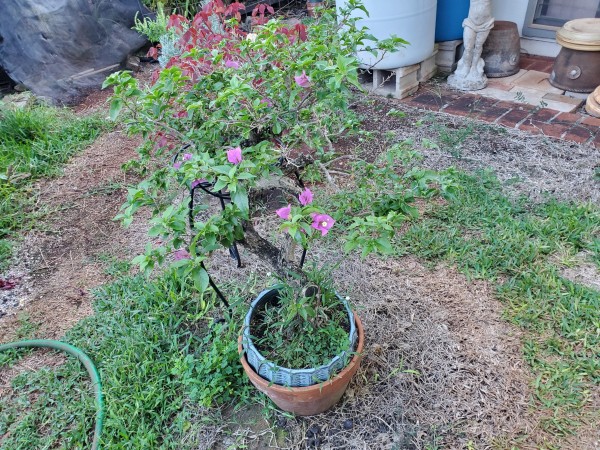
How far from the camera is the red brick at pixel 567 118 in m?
3.01

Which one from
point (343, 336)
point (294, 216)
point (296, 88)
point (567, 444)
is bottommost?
point (567, 444)

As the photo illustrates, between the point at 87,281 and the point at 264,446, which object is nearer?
the point at 264,446

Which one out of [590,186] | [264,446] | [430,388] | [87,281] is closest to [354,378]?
[430,388]

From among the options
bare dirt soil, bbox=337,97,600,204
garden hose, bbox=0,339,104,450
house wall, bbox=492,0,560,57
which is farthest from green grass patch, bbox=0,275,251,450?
house wall, bbox=492,0,560,57

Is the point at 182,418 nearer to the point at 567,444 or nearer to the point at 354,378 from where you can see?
the point at 354,378

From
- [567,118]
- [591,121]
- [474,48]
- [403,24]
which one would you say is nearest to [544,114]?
[567,118]

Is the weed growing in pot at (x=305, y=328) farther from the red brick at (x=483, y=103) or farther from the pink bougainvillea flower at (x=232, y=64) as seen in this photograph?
the red brick at (x=483, y=103)

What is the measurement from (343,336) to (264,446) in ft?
1.52

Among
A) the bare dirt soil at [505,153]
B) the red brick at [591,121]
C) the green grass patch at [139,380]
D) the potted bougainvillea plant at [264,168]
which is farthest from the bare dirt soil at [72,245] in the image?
the red brick at [591,121]

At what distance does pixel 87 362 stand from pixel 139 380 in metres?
0.25

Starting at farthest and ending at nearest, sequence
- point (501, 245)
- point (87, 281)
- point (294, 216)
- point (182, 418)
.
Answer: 1. point (87, 281)
2. point (501, 245)
3. point (182, 418)
4. point (294, 216)

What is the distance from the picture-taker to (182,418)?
1.63m

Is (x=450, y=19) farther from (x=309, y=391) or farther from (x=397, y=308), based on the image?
(x=309, y=391)

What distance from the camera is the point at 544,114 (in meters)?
3.09
